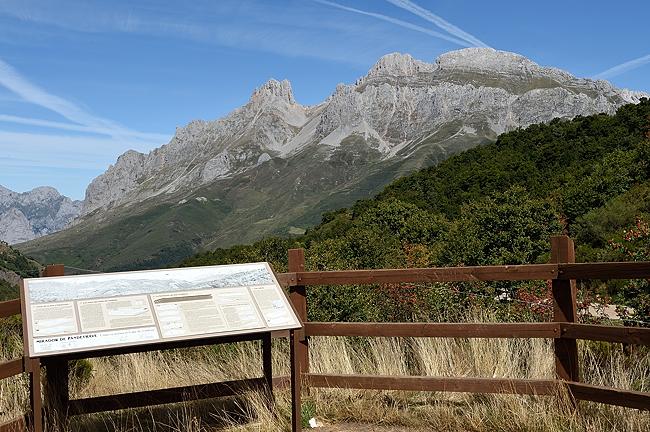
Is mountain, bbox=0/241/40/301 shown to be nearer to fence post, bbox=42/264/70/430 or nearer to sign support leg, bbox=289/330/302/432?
fence post, bbox=42/264/70/430

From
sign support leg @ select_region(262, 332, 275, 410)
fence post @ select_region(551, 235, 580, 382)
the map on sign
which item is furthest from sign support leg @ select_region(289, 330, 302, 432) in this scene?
fence post @ select_region(551, 235, 580, 382)

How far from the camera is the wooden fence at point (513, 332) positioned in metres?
4.96

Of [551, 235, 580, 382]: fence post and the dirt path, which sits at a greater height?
[551, 235, 580, 382]: fence post

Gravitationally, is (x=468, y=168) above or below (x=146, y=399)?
above

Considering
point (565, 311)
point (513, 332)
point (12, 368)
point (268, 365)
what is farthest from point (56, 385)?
point (565, 311)

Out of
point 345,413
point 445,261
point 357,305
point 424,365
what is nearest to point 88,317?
point 345,413

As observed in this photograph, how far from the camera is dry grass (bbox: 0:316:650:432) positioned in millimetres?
5328

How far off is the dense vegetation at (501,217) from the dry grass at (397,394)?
2599 millimetres

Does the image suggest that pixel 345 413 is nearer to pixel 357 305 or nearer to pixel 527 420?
pixel 527 420

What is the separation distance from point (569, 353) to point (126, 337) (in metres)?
3.64

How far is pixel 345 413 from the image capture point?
605cm

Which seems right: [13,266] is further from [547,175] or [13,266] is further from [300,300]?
[300,300]

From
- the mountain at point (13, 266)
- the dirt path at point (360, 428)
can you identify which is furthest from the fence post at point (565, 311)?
the mountain at point (13, 266)

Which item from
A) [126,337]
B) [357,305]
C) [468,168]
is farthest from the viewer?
[468,168]
